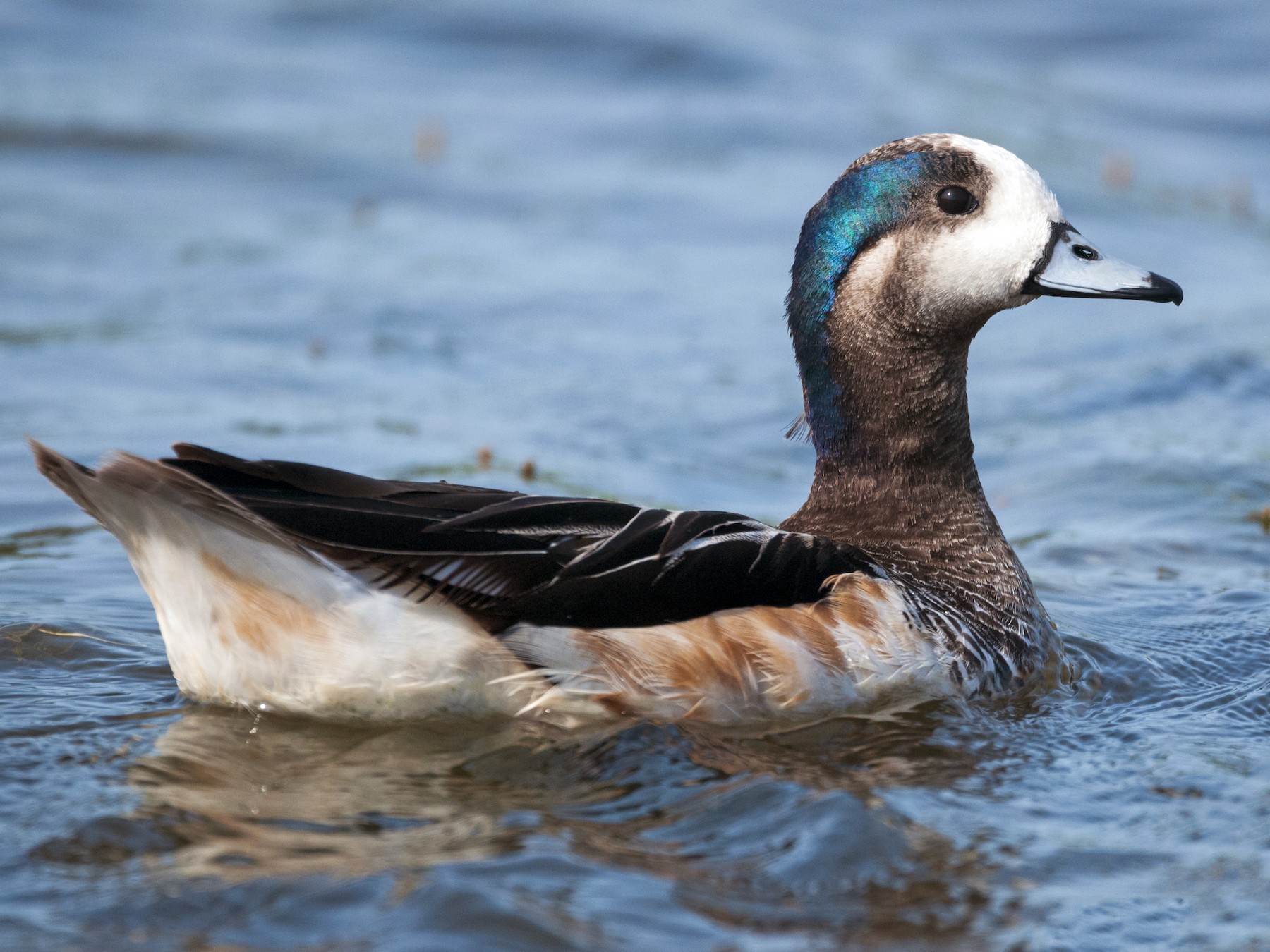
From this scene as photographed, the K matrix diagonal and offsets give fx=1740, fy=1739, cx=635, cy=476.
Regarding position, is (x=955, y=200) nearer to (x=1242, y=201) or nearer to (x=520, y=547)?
(x=520, y=547)

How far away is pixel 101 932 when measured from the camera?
12.8ft

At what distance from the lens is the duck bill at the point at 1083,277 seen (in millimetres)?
5852

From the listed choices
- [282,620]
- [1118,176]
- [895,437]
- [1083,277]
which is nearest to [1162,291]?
[1083,277]

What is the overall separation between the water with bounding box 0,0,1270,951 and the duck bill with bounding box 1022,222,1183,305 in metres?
1.30

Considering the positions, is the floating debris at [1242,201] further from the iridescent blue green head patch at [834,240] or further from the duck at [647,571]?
the iridescent blue green head patch at [834,240]

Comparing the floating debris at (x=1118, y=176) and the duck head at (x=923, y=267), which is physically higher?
the floating debris at (x=1118, y=176)

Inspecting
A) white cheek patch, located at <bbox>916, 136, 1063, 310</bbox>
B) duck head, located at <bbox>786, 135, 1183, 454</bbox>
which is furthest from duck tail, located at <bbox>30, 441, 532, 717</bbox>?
white cheek patch, located at <bbox>916, 136, 1063, 310</bbox>

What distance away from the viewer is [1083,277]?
5.87m

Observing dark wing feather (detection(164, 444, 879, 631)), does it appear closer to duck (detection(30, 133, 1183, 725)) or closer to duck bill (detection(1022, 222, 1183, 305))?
duck (detection(30, 133, 1183, 725))

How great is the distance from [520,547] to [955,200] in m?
2.00

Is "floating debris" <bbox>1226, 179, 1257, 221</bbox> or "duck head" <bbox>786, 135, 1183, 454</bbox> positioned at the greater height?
"floating debris" <bbox>1226, 179, 1257, 221</bbox>

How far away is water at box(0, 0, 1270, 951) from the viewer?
424 centimetres

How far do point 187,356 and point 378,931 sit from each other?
21.4ft

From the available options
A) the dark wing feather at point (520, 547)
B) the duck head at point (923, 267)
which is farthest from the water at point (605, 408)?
the duck head at point (923, 267)
